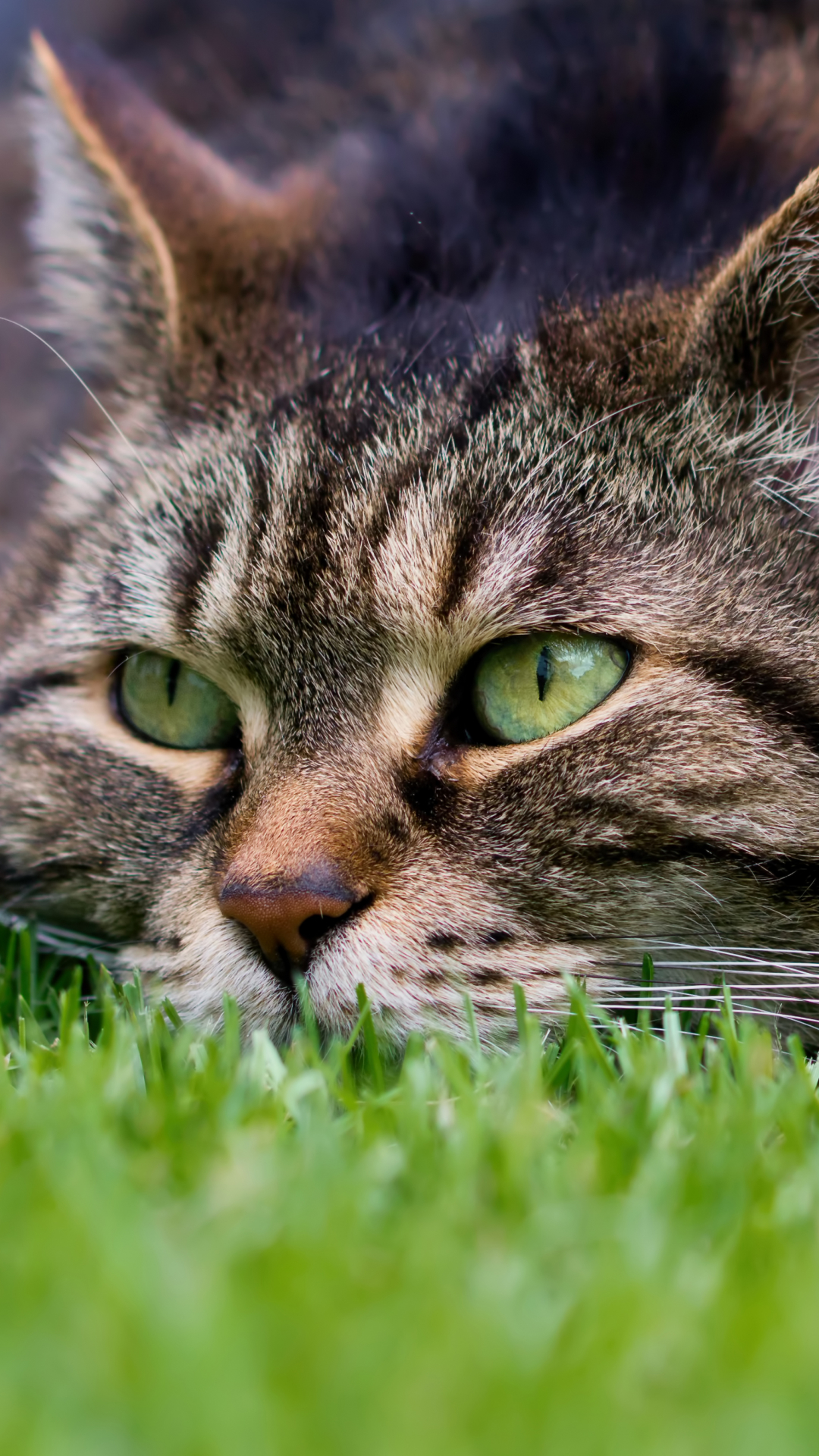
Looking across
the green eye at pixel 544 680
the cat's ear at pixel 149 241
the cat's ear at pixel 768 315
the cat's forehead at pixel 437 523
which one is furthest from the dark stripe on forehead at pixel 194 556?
the cat's ear at pixel 768 315

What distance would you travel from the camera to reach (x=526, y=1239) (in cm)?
103

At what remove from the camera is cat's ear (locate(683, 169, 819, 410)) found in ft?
5.87

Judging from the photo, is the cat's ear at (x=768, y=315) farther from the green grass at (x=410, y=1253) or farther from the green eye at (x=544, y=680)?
the green grass at (x=410, y=1253)

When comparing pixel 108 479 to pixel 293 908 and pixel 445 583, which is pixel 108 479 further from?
pixel 293 908

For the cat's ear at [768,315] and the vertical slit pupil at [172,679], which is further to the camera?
the vertical slit pupil at [172,679]

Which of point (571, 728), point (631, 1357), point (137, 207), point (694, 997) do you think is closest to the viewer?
point (631, 1357)

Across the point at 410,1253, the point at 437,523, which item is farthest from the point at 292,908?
the point at 410,1253

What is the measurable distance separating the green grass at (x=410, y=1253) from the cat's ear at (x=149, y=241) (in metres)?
1.30

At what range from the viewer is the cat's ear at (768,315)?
1.79 m

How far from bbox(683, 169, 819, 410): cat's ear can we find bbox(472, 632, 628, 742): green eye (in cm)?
44

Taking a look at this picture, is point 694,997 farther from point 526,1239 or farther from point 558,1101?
point 526,1239

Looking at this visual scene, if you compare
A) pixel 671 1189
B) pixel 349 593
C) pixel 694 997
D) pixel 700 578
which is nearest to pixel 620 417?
pixel 700 578

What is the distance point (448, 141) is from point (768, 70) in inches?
24.0

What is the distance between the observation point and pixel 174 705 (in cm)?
217
